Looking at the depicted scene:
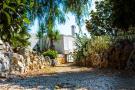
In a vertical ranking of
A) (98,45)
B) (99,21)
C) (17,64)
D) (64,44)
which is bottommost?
(17,64)

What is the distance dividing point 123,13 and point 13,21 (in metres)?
5.21

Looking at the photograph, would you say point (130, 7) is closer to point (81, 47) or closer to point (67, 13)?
point (67, 13)

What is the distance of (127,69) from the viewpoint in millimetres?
16141

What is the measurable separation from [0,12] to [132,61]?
707 cm

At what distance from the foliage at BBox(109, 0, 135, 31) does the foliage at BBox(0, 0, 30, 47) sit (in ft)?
13.7

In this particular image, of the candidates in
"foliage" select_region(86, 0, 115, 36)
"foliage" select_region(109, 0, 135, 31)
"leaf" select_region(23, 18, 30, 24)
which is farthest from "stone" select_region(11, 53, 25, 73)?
"foliage" select_region(86, 0, 115, 36)

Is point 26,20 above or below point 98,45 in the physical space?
above

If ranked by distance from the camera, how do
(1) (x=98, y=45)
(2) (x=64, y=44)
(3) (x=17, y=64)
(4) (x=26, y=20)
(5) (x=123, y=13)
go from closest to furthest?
(5) (x=123, y=13)
(3) (x=17, y=64)
(4) (x=26, y=20)
(1) (x=98, y=45)
(2) (x=64, y=44)

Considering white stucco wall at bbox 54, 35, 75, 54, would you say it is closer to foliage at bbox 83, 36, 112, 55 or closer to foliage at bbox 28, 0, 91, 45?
foliage at bbox 83, 36, 112, 55

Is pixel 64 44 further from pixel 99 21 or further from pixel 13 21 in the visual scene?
pixel 13 21

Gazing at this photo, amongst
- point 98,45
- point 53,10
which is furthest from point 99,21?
point 53,10

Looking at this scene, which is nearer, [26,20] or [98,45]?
[26,20]

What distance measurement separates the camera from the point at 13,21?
50.0 feet

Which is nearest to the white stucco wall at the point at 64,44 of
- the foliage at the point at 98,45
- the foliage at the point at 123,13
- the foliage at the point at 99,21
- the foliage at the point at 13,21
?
the foliage at the point at 99,21
